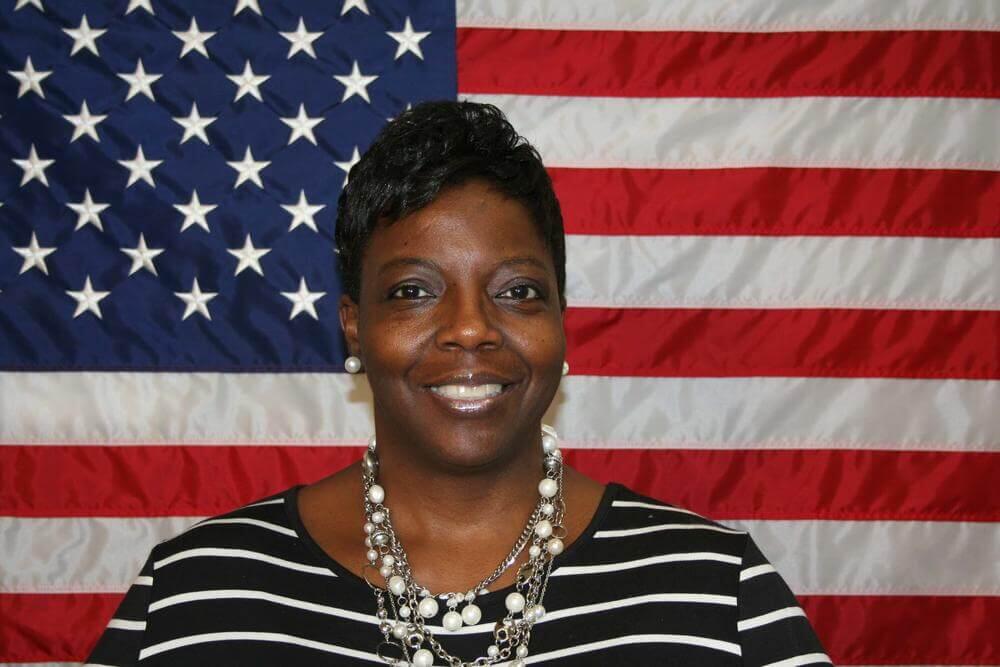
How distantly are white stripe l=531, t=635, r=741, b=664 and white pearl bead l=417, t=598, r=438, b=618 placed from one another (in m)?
0.14

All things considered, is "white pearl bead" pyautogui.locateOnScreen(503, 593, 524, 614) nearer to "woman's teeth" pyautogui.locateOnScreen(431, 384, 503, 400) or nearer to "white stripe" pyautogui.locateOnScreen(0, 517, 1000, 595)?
"woman's teeth" pyautogui.locateOnScreen(431, 384, 503, 400)

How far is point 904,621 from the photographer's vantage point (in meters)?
2.09

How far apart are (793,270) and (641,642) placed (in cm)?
105

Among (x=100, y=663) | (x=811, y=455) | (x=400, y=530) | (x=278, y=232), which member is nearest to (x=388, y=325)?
(x=400, y=530)

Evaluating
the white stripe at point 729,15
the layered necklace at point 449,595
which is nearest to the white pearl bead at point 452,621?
the layered necklace at point 449,595

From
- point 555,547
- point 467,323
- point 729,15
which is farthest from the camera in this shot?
point 729,15

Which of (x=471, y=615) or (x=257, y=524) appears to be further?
(x=257, y=524)

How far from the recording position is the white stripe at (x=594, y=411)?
2039 mm

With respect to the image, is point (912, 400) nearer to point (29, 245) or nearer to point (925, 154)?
point (925, 154)

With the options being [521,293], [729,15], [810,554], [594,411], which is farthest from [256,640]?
[729,15]

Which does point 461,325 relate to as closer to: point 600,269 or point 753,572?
point 753,572

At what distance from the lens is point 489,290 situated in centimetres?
129

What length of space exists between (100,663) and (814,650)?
93cm

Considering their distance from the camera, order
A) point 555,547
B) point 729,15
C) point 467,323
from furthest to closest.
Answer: point 729,15 → point 555,547 → point 467,323
